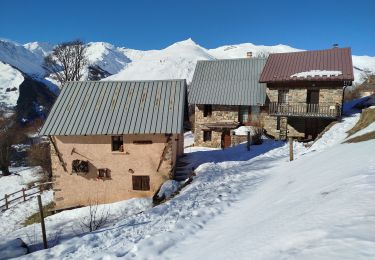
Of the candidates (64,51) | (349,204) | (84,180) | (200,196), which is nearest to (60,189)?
(84,180)

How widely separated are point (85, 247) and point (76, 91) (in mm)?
12611

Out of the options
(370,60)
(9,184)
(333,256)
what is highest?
(370,60)

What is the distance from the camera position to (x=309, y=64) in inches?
1078

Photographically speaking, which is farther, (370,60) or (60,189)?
(370,60)

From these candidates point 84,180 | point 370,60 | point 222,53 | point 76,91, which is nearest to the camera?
point 84,180

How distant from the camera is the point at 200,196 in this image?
489 inches

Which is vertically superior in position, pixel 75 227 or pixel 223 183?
pixel 223 183

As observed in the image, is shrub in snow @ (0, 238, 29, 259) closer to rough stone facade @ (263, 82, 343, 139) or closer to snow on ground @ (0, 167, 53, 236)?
snow on ground @ (0, 167, 53, 236)

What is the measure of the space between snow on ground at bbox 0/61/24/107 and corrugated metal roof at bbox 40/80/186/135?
4955 centimetres

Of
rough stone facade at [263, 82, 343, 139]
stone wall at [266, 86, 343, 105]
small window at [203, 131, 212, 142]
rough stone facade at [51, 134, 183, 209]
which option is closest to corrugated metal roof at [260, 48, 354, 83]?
rough stone facade at [263, 82, 343, 139]

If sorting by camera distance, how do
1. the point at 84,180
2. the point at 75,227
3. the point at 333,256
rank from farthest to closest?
1. the point at 84,180
2. the point at 75,227
3. the point at 333,256

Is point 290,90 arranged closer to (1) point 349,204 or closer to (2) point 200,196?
(2) point 200,196

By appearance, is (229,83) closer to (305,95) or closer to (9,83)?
(305,95)

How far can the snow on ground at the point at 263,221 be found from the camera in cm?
532
